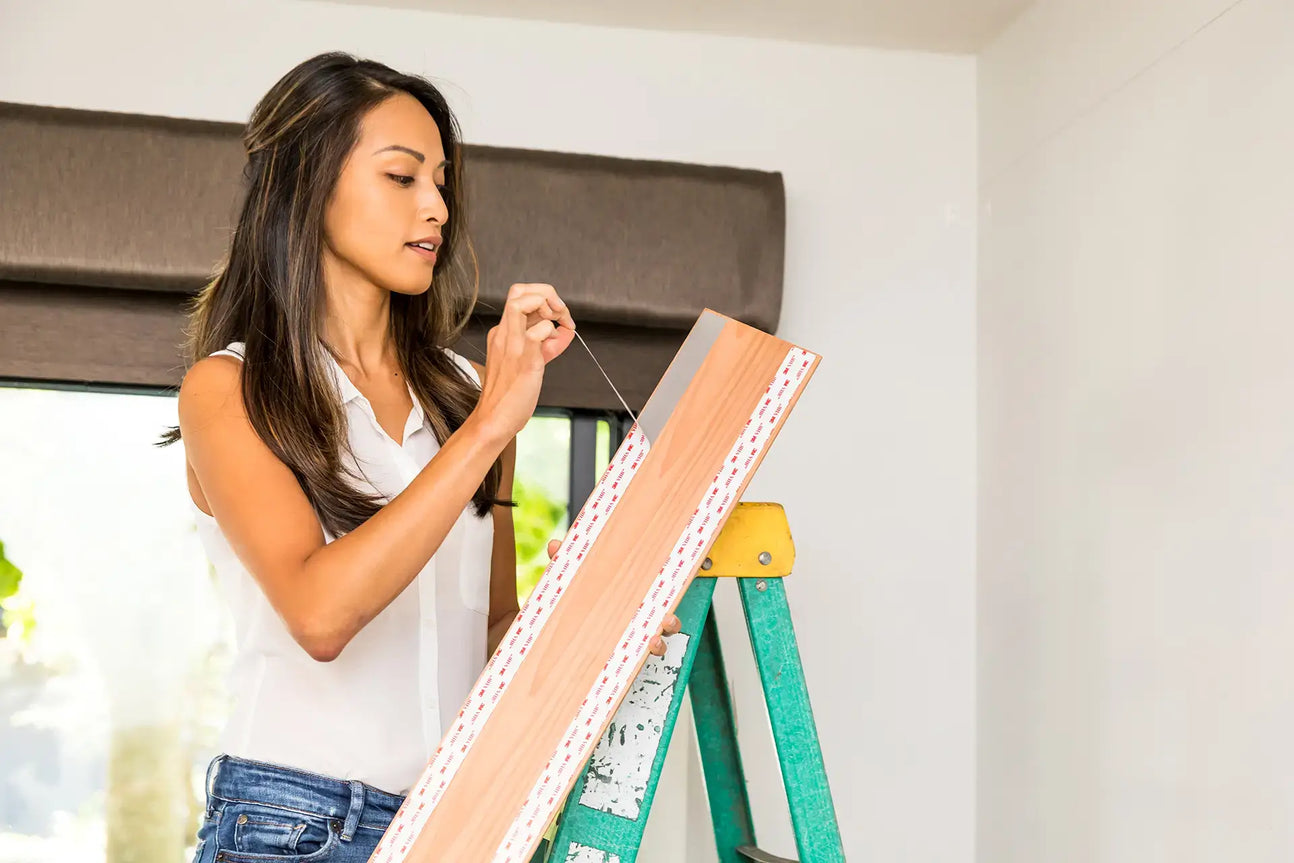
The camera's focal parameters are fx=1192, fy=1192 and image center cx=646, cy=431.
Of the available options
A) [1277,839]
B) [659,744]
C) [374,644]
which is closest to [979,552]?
[1277,839]

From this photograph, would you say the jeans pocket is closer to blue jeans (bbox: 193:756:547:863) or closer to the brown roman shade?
blue jeans (bbox: 193:756:547:863)

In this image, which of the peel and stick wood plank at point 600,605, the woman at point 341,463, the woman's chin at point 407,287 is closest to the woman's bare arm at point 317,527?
the woman at point 341,463

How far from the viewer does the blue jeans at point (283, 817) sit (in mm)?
1138

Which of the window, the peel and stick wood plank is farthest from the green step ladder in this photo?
the window

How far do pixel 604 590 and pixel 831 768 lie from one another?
1.21 meters

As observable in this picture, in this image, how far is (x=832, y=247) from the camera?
227 centimetres

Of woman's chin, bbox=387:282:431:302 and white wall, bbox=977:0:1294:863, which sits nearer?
woman's chin, bbox=387:282:431:302

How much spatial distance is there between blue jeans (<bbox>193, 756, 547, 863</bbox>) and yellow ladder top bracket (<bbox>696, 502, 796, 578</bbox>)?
1.36 ft

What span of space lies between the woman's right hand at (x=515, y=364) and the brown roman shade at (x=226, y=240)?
90 centimetres

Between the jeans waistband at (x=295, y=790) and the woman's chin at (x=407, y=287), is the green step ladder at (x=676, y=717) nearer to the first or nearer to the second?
the jeans waistband at (x=295, y=790)

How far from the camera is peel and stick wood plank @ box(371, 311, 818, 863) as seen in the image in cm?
Result: 105

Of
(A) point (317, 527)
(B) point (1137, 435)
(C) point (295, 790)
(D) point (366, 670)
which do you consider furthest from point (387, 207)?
(B) point (1137, 435)

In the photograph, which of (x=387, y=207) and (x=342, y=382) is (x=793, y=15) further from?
(x=342, y=382)

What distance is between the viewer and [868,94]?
7.55ft
